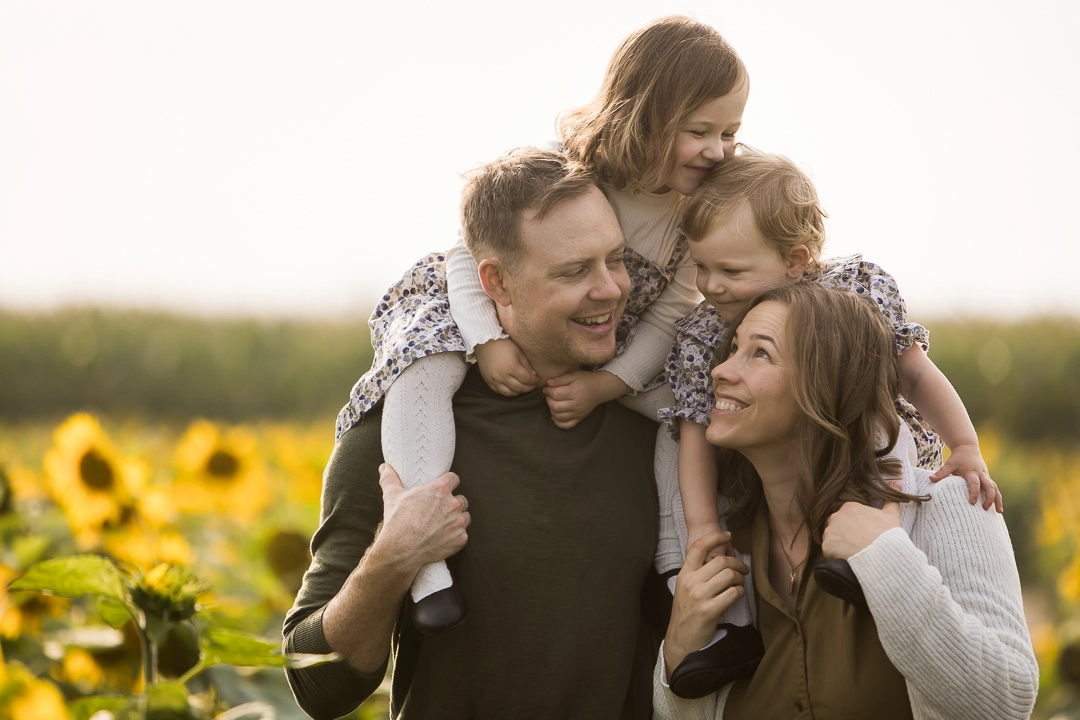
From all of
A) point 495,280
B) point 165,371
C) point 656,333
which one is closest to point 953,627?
point 656,333

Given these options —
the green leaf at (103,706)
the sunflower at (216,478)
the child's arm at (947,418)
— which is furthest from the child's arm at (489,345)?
the sunflower at (216,478)

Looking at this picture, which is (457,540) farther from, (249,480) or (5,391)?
(5,391)

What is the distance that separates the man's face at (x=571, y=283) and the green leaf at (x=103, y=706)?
4.43 feet

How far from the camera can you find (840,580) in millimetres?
2002

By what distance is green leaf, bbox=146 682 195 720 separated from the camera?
3.93 feet

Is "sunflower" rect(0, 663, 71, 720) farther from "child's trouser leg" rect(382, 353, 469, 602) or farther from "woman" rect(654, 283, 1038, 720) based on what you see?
"woman" rect(654, 283, 1038, 720)

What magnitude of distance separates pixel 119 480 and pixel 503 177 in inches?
67.7

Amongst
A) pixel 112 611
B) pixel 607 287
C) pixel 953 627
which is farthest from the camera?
pixel 607 287

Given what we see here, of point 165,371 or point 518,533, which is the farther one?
point 165,371

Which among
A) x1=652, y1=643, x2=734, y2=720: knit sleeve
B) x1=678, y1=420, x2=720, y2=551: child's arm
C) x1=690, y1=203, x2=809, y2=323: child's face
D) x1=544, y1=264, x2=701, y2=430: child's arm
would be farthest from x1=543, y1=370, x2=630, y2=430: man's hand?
x1=652, y1=643, x2=734, y2=720: knit sleeve

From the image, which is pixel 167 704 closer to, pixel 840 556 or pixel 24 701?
pixel 24 701

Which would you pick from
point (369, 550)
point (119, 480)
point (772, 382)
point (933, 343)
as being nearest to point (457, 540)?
point (369, 550)

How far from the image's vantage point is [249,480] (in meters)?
3.98

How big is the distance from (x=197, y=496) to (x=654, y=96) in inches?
96.3
